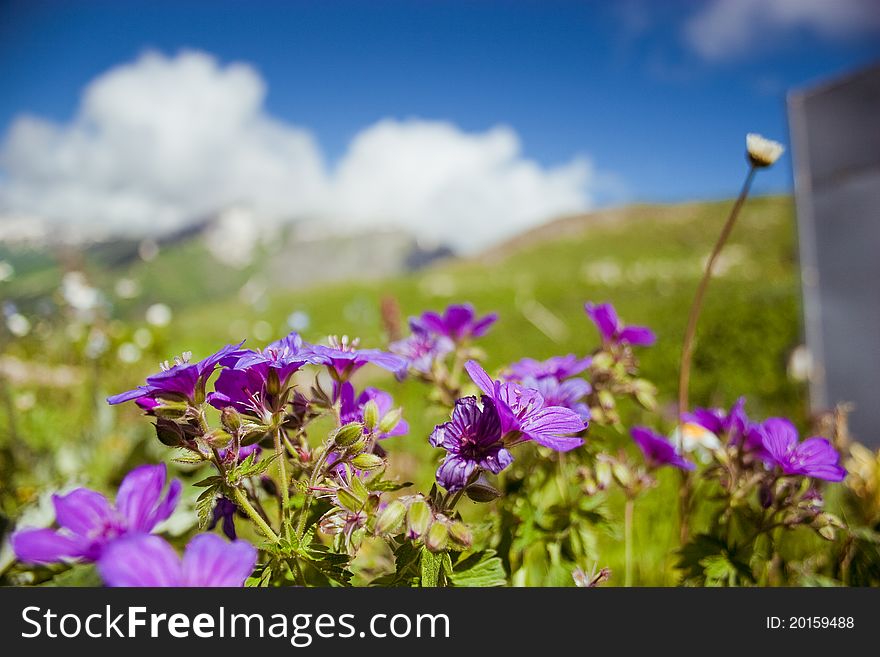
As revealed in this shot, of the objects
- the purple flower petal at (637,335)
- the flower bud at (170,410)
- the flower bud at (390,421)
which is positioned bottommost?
the flower bud at (170,410)

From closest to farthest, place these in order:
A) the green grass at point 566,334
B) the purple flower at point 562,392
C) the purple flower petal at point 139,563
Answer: the purple flower petal at point 139,563 < the purple flower at point 562,392 < the green grass at point 566,334

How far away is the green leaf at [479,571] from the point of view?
0.82 meters

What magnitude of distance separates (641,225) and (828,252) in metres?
21.2

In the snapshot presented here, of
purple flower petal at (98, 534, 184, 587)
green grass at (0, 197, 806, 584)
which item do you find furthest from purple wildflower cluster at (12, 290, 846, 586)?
green grass at (0, 197, 806, 584)

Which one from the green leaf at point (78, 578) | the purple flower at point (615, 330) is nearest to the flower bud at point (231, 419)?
the green leaf at point (78, 578)

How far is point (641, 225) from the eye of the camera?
23.2m

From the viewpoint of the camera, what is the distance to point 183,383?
0.73 m

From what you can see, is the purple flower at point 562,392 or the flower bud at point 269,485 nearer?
the flower bud at point 269,485

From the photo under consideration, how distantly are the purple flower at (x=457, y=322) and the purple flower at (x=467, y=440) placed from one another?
0.46 m

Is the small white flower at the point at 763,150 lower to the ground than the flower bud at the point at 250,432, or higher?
higher

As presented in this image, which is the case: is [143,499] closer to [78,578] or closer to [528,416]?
[528,416]

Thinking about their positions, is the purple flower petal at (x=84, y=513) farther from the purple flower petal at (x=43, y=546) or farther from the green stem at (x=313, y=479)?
the green stem at (x=313, y=479)
